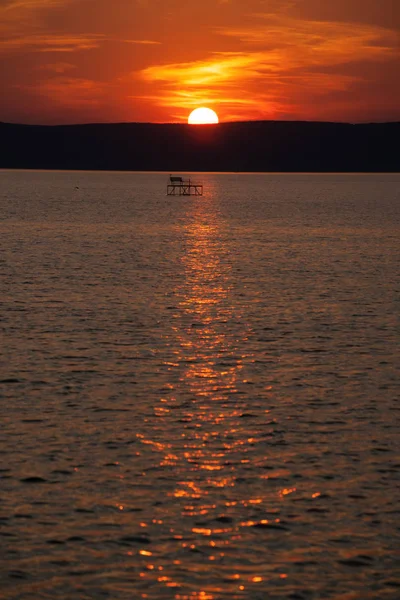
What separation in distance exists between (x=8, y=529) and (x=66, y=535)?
1111 millimetres

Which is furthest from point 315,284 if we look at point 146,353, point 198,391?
point 198,391

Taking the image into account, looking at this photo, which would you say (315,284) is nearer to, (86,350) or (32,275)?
(32,275)

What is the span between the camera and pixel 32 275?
60.3m

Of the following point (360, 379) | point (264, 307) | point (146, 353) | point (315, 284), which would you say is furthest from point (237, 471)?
point (315, 284)

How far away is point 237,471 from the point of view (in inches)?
835

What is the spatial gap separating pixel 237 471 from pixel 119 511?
3.50 metres

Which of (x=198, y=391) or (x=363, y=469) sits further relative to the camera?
(x=198, y=391)

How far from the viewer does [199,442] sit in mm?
23406

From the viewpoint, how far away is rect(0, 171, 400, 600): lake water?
16.0 metres

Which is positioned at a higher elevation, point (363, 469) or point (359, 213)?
point (359, 213)

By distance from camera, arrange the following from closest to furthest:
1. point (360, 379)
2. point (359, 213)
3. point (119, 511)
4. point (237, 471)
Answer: point (119, 511) → point (237, 471) → point (360, 379) → point (359, 213)

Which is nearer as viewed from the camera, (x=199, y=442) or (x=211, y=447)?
(x=211, y=447)

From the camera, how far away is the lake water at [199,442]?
1602 centimetres

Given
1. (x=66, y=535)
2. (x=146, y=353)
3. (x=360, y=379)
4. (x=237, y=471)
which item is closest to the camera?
(x=66, y=535)
